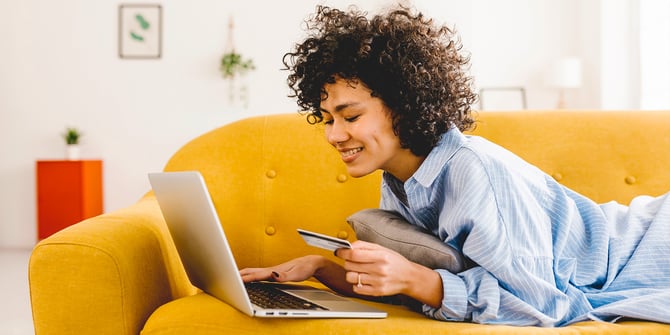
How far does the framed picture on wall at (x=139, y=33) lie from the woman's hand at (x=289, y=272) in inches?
179

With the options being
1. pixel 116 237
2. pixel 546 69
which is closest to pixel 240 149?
pixel 116 237

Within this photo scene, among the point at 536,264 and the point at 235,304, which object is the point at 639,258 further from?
the point at 235,304

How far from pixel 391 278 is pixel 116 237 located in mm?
599

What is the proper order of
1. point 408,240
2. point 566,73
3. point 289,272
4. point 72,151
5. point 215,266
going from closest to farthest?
point 215,266 < point 408,240 < point 289,272 < point 566,73 < point 72,151

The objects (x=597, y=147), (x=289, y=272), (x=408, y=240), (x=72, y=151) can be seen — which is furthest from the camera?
(x=72, y=151)

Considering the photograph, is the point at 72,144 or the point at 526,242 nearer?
the point at 526,242

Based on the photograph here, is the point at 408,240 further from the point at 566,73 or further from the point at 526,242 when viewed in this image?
the point at 566,73

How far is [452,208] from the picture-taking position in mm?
1396

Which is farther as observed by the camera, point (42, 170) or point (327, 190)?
point (42, 170)

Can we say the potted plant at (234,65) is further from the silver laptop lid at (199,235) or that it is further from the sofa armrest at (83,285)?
the sofa armrest at (83,285)

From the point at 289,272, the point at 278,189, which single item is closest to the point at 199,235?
the point at 289,272

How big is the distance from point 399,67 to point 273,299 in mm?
554

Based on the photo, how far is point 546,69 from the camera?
5793 millimetres

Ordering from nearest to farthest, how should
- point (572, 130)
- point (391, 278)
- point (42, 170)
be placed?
point (391, 278)
point (572, 130)
point (42, 170)
